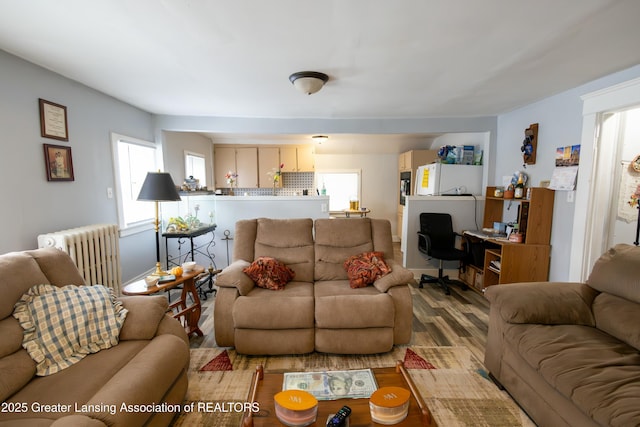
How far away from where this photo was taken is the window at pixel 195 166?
15.6 feet

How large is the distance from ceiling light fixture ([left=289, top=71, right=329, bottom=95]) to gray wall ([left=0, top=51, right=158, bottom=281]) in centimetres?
207

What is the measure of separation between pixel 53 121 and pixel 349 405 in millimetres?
3155

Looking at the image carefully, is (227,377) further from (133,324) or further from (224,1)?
(224,1)

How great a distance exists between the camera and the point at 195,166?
518 cm

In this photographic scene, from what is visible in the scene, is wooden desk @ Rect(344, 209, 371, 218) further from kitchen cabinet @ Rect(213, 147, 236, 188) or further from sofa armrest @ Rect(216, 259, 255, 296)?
sofa armrest @ Rect(216, 259, 255, 296)

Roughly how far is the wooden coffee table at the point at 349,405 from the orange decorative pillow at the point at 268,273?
2.97 feet

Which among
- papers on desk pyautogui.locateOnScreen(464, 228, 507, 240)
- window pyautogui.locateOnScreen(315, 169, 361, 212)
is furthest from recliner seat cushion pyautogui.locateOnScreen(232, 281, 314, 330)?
window pyautogui.locateOnScreen(315, 169, 361, 212)

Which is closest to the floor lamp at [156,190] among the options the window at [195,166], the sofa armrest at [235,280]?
the sofa armrest at [235,280]

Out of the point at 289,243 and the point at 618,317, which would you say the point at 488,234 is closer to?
the point at 618,317

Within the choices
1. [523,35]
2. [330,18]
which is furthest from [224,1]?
[523,35]

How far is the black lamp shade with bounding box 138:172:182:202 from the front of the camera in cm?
241

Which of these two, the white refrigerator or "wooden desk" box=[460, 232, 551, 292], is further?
the white refrigerator

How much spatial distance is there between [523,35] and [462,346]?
235cm

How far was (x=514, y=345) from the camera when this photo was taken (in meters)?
1.71
